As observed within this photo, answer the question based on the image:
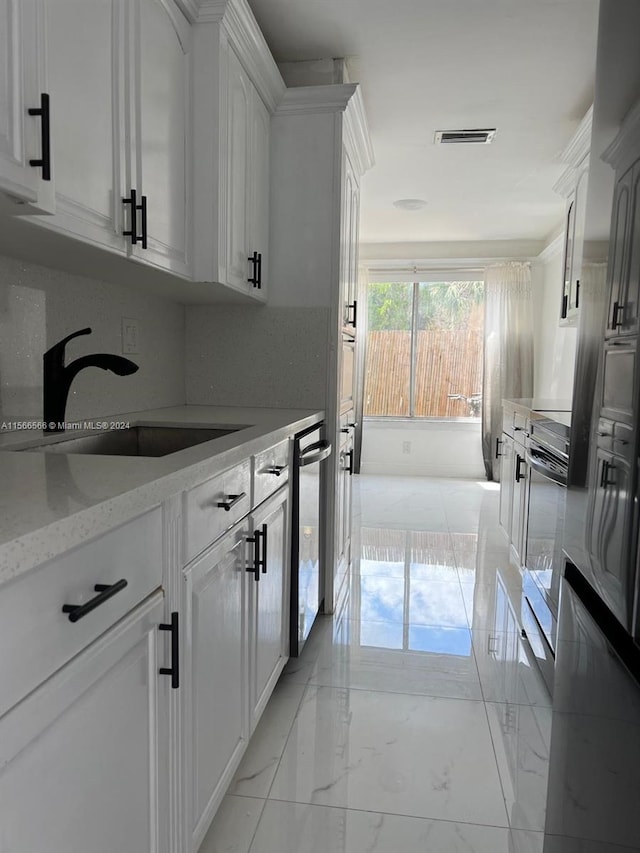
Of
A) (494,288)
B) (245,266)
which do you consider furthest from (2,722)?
(494,288)

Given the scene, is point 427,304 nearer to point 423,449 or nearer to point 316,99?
point 423,449

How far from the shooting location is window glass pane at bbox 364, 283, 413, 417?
22.6 feet

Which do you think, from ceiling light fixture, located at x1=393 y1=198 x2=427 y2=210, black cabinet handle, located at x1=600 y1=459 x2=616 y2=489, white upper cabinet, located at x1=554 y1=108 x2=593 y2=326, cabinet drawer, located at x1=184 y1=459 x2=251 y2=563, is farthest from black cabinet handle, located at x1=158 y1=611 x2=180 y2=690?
ceiling light fixture, located at x1=393 y1=198 x2=427 y2=210

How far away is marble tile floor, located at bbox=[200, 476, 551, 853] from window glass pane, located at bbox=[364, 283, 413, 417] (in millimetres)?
3818

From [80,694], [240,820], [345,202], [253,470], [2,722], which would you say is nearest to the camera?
[2,722]

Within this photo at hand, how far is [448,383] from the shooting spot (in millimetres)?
6934

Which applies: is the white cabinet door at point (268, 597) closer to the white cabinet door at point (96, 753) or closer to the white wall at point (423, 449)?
the white cabinet door at point (96, 753)

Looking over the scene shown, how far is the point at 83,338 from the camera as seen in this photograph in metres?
2.03

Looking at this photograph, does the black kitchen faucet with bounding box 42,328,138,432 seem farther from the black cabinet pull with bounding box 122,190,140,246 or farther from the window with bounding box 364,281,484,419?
the window with bounding box 364,281,484,419

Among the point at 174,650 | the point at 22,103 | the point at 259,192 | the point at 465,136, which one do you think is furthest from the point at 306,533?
the point at 465,136

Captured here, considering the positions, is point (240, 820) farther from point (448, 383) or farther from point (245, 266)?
point (448, 383)

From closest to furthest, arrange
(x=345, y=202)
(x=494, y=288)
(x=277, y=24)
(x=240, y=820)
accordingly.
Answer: (x=240, y=820), (x=277, y=24), (x=345, y=202), (x=494, y=288)

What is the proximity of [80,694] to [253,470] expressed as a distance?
886 millimetres

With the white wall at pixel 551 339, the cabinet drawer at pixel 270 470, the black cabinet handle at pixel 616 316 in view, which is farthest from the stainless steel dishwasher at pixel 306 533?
the white wall at pixel 551 339
